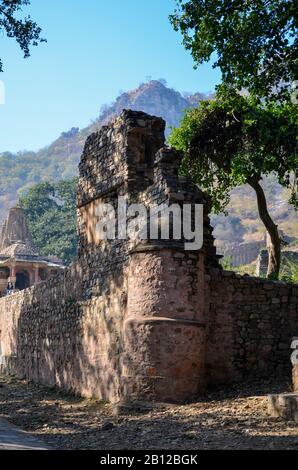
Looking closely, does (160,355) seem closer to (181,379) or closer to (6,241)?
(181,379)

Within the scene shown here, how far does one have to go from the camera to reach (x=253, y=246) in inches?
2837

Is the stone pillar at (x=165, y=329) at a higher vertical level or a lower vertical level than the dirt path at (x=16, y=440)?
higher

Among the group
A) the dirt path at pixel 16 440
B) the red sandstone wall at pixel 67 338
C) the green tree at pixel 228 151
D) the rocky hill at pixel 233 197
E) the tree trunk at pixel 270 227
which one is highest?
the rocky hill at pixel 233 197

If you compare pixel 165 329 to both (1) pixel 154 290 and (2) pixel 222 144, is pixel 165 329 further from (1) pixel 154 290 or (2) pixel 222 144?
(2) pixel 222 144

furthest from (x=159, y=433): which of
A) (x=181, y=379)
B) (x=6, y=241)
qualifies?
(x=6, y=241)

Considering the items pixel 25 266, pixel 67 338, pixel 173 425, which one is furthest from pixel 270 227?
pixel 25 266

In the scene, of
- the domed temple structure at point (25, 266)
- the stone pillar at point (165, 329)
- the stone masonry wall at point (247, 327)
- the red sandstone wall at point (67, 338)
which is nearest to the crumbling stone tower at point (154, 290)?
the stone pillar at point (165, 329)

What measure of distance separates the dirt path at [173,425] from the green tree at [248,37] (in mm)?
5223

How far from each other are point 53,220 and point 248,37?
191 ft

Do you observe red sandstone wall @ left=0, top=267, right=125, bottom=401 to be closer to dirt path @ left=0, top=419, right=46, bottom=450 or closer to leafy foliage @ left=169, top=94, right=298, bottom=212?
Answer: dirt path @ left=0, top=419, right=46, bottom=450

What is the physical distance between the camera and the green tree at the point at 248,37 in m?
11.7

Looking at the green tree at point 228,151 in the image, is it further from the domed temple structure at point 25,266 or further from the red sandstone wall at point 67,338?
the domed temple structure at point 25,266

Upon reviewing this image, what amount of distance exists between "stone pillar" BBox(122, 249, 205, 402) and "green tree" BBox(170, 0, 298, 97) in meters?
3.44

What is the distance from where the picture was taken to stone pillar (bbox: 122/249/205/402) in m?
10.5
